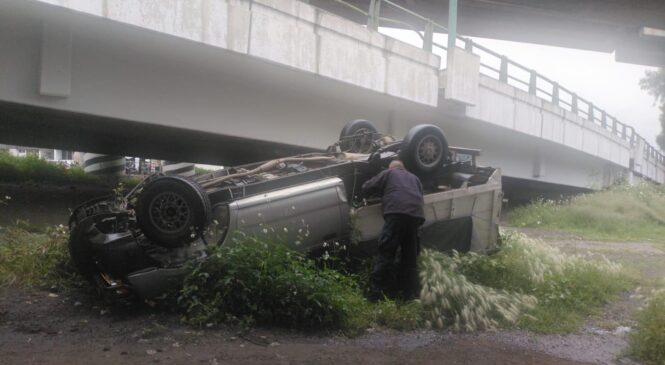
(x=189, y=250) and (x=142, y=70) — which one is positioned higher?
(x=142, y=70)

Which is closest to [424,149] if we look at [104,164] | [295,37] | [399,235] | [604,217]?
[399,235]

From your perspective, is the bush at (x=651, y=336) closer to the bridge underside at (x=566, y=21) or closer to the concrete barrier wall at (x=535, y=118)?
the concrete barrier wall at (x=535, y=118)

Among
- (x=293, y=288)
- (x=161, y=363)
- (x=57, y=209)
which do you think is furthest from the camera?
(x=57, y=209)

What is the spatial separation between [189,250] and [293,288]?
1.06 metres

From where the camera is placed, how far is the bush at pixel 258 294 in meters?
5.12

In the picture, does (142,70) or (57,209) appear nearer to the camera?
(142,70)

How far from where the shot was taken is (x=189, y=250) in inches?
213

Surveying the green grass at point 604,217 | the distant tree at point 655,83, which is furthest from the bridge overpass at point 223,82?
the distant tree at point 655,83

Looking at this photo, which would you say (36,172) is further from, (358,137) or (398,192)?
(398,192)

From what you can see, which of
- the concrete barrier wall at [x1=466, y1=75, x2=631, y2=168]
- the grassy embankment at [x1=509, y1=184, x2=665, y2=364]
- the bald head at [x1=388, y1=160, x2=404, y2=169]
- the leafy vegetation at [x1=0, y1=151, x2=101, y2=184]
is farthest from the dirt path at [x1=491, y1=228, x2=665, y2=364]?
the leafy vegetation at [x1=0, y1=151, x2=101, y2=184]

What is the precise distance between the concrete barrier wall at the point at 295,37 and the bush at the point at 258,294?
4.60 metres

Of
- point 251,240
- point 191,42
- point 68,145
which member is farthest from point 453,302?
point 68,145

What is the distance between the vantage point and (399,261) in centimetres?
604

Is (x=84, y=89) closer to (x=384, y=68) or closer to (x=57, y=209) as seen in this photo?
(x=57, y=209)
